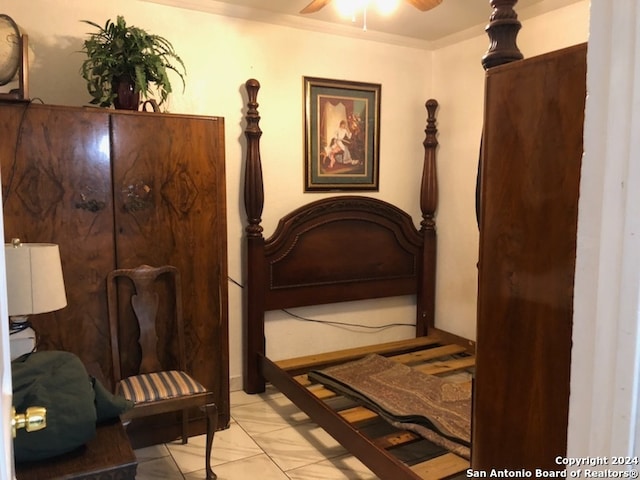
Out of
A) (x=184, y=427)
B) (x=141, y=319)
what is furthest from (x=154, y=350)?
(x=184, y=427)

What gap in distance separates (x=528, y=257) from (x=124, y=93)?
2.19m

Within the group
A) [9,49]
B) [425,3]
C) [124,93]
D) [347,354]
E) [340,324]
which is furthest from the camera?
[340,324]

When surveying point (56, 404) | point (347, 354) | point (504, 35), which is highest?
point (504, 35)

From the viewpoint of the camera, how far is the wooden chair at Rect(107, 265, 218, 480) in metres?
2.29

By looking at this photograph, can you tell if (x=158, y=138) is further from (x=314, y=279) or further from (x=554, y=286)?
(x=554, y=286)

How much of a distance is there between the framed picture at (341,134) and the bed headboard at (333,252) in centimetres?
18

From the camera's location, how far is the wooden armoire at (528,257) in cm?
101

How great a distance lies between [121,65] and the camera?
2469 millimetres

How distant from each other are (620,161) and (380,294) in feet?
10.3

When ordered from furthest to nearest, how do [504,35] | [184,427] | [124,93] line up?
[184,427]
[124,93]
[504,35]

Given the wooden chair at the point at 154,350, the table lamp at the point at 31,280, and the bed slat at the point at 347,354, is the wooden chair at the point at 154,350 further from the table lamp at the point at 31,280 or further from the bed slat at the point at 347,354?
the bed slat at the point at 347,354

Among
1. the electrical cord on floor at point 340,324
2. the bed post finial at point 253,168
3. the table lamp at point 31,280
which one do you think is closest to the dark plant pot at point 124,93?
the bed post finial at point 253,168

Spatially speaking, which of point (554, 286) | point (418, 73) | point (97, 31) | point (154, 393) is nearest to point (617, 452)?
point (554, 286)

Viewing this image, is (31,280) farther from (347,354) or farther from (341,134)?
(341,134)
